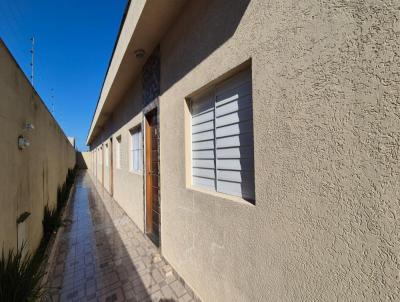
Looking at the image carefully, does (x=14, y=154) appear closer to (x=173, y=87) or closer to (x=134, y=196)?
(x=173, y=87)

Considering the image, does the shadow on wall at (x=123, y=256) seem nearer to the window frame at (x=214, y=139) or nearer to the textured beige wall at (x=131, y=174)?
the textured beige wall at (x=131, y=174)

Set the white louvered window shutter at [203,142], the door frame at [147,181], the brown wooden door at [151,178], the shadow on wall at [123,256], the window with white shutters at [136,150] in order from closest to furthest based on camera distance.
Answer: the white louvered window shutter at [203,142] → the shadow on wall at [123,256] → the brown wooden door at [151,178] → the door frame at [147,181] → the window with white shutters at [136,150]

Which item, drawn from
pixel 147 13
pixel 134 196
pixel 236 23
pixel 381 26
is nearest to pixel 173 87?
pixel 147 13

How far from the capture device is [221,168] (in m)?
2.15

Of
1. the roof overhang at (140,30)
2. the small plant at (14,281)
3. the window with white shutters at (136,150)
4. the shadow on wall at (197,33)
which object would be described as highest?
the roof overhang at (140,30)

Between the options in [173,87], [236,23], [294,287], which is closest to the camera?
[294,287]

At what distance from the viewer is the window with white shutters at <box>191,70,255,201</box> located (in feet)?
5.93

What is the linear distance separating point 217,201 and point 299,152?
3.42ft

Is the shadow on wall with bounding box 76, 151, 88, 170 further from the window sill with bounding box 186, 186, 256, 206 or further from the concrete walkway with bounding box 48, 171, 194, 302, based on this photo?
the window sill with bounding box 186, 186, 256, 206

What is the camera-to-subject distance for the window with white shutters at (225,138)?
1.81 metres

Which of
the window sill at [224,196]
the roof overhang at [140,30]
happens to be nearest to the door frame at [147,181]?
the roof overhang at [140,30]

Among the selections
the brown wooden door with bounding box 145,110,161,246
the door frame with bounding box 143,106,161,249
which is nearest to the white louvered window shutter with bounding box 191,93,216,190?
the brown wooden door with bounding box 145,110,161,246

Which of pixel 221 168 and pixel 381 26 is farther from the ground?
pixel 381 26

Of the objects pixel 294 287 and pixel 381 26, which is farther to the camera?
pixel 294 287
